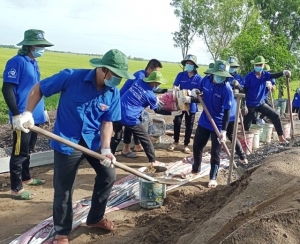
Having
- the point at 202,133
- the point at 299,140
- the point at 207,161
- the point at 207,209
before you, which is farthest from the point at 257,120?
the point at 207,209

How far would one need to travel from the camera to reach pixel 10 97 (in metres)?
5.20

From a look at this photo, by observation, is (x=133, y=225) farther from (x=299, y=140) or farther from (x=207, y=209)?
(x=299, y=140)

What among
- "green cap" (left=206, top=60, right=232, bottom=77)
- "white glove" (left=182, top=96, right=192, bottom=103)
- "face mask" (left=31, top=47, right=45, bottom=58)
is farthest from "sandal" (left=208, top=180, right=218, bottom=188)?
"face mask" (left=31, top=47, right=45, bottom=58)

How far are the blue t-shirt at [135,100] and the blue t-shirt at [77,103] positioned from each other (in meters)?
2.53

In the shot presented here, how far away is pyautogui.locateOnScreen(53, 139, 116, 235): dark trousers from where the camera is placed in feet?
13.3

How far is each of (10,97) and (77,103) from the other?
5.47 feet

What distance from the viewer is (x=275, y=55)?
14.1 meters

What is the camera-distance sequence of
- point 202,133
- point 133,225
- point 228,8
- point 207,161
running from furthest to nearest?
point 228,8, point 207,161, point 202,133, point 133,225

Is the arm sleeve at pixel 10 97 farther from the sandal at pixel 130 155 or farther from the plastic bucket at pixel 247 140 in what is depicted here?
the plastic bucket at pixel 247 140

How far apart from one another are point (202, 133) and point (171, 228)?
2180mm

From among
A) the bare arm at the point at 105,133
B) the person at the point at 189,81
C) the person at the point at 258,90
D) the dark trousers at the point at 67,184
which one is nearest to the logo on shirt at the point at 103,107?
the bare arm at the point at 105,133

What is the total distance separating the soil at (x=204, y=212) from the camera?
2996 mm

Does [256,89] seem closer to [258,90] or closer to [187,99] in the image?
[258,90]

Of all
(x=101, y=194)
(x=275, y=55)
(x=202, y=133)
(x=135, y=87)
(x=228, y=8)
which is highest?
(x=228, y=8)
